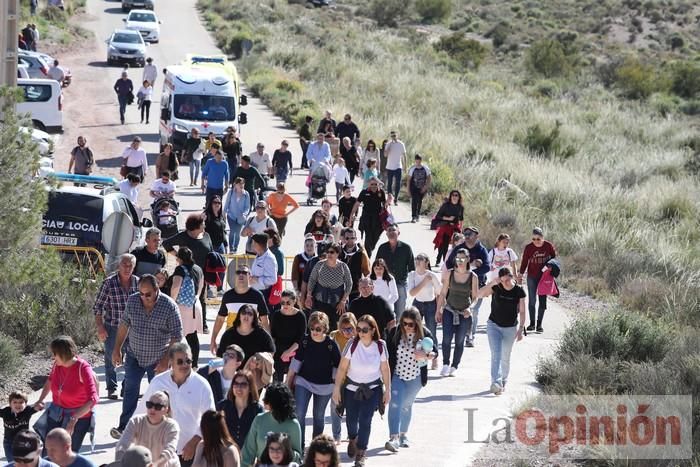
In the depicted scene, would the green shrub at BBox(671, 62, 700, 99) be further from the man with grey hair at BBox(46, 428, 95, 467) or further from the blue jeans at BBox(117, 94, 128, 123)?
the man with grey hair at BBox(46, 428, 95, 467)

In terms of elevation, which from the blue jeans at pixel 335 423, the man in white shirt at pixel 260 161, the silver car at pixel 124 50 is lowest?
the silver car at pixel 124 50

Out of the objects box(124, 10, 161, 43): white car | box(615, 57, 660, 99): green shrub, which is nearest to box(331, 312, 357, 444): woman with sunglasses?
box(124, 10, 161, 43): white car

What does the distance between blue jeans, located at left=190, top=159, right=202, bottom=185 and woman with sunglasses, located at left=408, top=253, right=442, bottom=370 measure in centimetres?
1312

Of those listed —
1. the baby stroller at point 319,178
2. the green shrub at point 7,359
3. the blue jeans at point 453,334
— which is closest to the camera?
the green shrub at point 7,359

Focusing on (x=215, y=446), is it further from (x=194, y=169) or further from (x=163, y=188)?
(x=194, y=169)

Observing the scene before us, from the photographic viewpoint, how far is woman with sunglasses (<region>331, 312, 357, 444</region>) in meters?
11.1

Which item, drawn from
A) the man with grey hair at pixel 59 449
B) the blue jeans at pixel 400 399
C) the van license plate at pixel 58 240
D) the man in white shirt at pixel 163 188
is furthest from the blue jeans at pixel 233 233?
the man with grey hair at pixel 59 449

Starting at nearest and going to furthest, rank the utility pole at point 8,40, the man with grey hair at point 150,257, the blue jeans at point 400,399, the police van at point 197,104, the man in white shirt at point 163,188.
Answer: the blue jeans at point 400,399, the man with grey hair at point 150,257, the man in white shirt at point 163,188, the utility pole at point 8,40, the police van at point 197,104

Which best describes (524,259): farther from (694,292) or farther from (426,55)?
(426,55)

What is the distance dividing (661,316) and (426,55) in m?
44.5

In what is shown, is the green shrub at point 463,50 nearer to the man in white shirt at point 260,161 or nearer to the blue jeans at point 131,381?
the man in white shirt at point 260,161

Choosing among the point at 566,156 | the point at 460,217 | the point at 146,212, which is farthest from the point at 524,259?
the point at 566,156

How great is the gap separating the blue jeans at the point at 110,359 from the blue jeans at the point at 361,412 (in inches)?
104

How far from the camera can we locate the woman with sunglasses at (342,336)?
11062 millimetres
